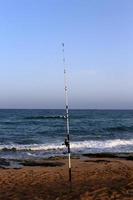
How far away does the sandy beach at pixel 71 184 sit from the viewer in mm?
10177

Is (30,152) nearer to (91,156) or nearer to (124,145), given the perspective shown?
(91,156)

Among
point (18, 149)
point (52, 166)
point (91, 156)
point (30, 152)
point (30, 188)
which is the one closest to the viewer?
point (30, 188)

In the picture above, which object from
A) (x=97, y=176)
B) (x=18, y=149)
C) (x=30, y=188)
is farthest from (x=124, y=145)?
(x=30, y=188)

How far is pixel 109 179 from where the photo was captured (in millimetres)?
12805

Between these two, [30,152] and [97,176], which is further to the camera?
[30,152]

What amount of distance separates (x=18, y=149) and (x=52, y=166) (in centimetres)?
880

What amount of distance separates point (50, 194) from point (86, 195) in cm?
111

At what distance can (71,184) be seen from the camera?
472 inches

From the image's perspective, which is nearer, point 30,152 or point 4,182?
point 4,182

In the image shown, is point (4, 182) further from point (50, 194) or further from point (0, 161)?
point (0, 161)

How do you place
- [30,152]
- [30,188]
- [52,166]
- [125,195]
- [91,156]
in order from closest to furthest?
[125,195], [30,188], [52,166], [91,156], [30,152]

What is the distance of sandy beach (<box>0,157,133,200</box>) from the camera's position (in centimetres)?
1018

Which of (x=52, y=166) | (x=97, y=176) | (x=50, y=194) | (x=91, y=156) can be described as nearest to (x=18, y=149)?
(x=91, y=156)

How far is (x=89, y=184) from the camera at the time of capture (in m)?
12.0
